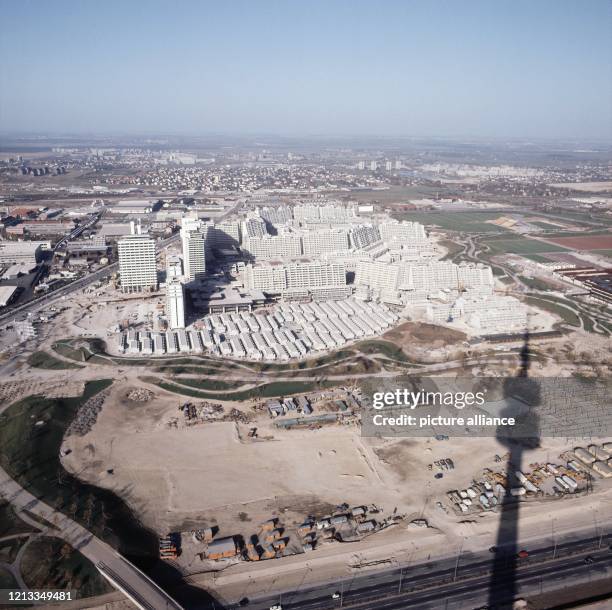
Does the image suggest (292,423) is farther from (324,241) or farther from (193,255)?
(324,241)

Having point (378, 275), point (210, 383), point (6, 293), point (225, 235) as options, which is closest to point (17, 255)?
point (6, 293)

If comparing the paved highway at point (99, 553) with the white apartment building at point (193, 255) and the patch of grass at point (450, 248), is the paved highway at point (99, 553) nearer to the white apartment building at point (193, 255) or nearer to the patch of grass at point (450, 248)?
the white apartment building at point (193, 255)

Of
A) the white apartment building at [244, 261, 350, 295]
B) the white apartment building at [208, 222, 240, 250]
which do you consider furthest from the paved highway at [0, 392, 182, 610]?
the white apartment building at [208, 222, 240, 250]

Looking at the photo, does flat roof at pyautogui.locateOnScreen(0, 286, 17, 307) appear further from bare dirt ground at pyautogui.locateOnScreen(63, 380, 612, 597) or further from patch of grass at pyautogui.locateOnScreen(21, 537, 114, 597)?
patch of grass at pyautogui.locateOnScreen(21, 537, 114, 597)

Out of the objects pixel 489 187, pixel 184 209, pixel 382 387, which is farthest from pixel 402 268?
pixel 489 187

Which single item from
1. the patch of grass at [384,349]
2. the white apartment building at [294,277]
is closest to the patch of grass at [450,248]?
the white apartment building at [294,277]

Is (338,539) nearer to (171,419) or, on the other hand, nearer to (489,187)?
(171,419)
